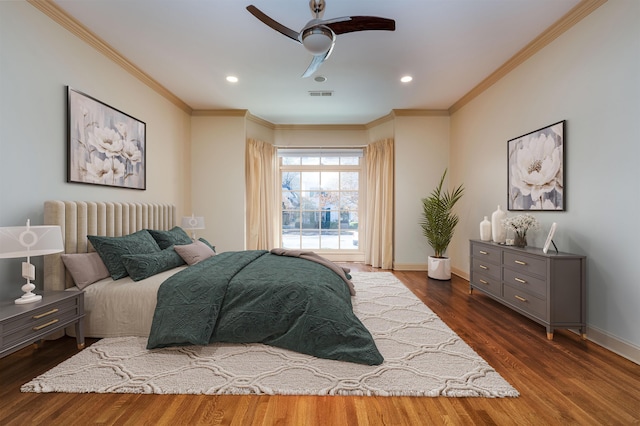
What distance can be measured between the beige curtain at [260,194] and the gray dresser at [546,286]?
381 cm

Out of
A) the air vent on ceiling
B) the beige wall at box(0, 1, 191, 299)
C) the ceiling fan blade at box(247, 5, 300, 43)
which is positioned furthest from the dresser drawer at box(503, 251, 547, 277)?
the beige wall at box(0, 1, 191, 299)

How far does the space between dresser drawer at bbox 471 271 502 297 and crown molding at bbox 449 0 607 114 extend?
8.08ft

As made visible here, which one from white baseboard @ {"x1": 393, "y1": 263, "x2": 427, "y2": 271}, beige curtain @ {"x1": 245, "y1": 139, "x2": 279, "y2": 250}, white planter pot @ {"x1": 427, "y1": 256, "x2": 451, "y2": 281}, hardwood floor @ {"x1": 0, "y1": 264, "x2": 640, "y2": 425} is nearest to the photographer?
hardwood floor @ {"x1": 0, "y1": 264, "x2": 640, "y2": 425}

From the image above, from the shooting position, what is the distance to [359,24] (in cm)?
206

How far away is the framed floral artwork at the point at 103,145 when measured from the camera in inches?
104

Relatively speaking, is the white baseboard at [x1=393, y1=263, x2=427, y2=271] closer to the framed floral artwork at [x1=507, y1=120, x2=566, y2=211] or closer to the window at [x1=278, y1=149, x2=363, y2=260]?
the window at [x1=278, y1=149, x2=363, y2=260]

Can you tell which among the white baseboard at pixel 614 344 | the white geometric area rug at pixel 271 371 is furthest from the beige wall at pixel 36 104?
the white baseboard at pixel 614 344

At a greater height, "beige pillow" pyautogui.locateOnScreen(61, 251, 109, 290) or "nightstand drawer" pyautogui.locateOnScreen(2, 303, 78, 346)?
"beige pillow" pyautogui.locateOnScreen(61, 251, 109, 290)

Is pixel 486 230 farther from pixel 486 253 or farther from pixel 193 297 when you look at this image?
pixel 193 297

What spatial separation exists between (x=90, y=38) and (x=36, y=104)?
961 mm

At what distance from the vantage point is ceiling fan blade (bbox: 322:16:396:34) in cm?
200

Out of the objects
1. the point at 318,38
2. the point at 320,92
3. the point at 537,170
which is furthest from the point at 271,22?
the point at 537,170

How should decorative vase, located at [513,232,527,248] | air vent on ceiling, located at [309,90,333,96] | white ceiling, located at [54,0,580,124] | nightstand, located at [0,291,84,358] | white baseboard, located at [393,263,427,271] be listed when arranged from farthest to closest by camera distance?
1. white baseboard, located at [393,263,427,271]
2. air vent on ceiling, located at [309,90,333,96]
3. decorative vase, located at [513,232,527,248]
4. white ceiling, located at [54,0,580,124]
5. nightstand, located at [0,291,84,358]

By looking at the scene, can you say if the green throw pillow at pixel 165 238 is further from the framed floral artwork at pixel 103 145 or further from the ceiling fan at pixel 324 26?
the ceiling fan at pixel 324 26
